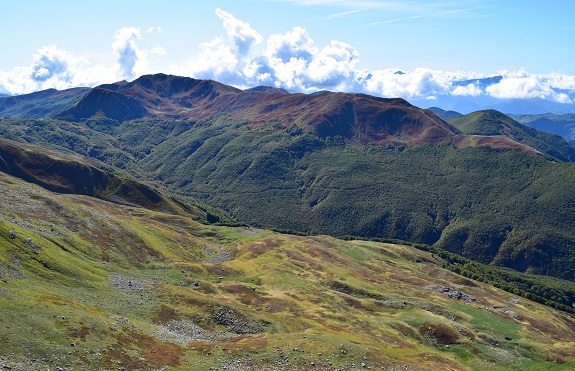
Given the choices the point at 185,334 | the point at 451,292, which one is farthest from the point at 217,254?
the point at 185,334

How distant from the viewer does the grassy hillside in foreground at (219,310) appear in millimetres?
60125

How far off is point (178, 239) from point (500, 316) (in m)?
119

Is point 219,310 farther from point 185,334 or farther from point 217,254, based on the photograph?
point 217,254

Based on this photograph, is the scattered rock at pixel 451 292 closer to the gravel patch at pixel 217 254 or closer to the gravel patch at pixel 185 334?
the gravel patch at pixel 217 254

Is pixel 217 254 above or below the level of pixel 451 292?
above

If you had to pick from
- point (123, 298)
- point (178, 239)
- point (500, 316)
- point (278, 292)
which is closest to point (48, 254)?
point (123, 298)

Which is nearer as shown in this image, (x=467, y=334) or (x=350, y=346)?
(x=350, y=346)

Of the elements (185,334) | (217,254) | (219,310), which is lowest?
(217,254)

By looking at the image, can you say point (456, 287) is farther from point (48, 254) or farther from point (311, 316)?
point (48, 254)

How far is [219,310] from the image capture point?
88.8 m

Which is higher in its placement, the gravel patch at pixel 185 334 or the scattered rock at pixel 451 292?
the gravel patch at pixel 185 334

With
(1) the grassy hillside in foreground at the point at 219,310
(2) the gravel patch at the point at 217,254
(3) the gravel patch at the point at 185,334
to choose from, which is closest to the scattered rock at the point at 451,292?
(1) the grassy hillside in foreground at the point at 219,310

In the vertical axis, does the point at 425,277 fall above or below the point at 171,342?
below

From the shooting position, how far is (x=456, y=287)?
172875 mm
